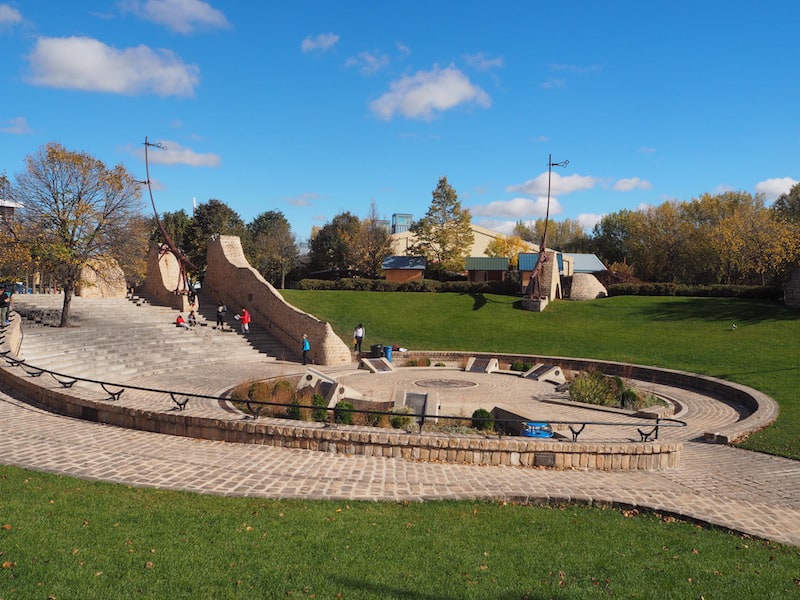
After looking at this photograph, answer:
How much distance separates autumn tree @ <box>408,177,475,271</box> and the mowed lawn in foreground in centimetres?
1412

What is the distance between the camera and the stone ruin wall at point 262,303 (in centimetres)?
2381

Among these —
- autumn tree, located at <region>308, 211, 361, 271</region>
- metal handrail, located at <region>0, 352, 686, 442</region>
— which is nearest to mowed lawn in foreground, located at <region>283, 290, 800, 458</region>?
metal handrail, located at <region>0, 352, 686, 442</region>

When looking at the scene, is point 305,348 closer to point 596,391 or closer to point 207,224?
point 596,391

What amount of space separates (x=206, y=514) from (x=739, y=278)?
179 ft

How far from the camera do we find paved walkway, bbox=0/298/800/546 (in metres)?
8.01

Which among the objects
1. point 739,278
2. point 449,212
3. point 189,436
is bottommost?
point 189,436

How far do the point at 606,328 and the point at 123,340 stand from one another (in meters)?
22.8

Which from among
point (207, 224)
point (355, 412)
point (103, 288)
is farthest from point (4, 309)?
point (207, 224)

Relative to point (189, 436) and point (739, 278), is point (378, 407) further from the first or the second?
point (739, 278)

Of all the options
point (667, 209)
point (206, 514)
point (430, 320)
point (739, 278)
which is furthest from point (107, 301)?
point (667, 209)

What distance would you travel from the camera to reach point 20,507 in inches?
254

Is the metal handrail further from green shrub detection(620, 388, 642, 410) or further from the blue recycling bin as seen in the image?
green shrub detection(620, 388, 642, 410)

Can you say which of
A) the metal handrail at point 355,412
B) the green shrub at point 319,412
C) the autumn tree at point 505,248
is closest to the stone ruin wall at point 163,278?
the metal handrail at point 355,412

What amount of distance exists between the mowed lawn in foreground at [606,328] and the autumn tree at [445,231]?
46.3ft
